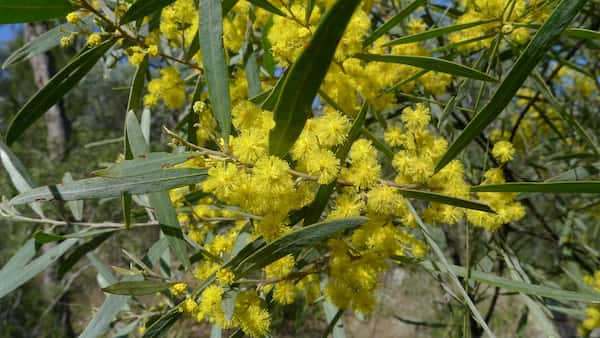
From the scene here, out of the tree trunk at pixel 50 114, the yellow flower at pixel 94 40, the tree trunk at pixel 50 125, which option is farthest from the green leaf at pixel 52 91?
the tree trunk at pixel 50 114

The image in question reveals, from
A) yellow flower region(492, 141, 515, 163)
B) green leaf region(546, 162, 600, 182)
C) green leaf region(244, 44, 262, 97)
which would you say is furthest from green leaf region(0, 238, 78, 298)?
green leaf region(546, 162, 600, 182)

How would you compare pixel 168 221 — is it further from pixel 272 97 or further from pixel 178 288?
pixel 272 97

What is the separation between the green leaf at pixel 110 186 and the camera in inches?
28.7

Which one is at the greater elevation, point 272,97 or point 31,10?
point 31,10

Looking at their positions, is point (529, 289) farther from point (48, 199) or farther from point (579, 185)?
point (48, 199)

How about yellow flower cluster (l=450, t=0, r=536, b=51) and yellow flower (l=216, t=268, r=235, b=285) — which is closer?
yellow flower (l=216, t=268, r=235, b=285)

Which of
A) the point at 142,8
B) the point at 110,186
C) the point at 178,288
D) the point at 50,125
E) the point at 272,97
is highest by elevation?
the point at 50,125

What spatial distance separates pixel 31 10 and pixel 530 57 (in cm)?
87

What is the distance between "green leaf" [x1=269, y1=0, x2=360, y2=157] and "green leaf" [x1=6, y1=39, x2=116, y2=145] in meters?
0.52

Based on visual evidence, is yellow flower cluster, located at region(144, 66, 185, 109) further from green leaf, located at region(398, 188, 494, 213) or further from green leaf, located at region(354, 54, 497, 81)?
green leaf, located at region(398, 188, 494, 213)

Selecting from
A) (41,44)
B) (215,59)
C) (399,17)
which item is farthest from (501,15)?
(41,44)

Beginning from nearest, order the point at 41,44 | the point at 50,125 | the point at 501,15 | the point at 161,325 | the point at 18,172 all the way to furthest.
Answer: the point at 161,325 < the point at 501,15 < the point at 41,44 < the point at 18,172 < the point at 50,125

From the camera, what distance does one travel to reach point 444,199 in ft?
2.48

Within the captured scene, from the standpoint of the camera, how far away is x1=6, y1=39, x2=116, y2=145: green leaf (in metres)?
0.88
